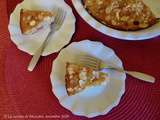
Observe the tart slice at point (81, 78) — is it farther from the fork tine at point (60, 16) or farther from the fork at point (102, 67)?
the fork tine at point (60, 16)

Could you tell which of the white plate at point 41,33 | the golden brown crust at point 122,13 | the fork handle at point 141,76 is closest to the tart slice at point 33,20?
the white plate at point 41,33

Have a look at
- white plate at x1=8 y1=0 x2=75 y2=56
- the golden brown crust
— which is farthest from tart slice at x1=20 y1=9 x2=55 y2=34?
the golden brown crust

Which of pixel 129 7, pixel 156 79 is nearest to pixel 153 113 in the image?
pixel 156 79

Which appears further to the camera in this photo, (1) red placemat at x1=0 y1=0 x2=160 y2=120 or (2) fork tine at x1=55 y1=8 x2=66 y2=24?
(2) fork tine at x1=55 y1=8 x2=66 y2=24

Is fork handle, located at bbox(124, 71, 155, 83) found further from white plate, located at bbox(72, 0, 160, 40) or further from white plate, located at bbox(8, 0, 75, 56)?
white plate, located at bbox(8, 0, 75, 56)

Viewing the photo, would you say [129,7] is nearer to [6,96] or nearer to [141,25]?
[141,25]

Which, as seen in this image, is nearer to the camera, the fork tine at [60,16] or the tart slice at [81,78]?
the tart slice at [81,78]
